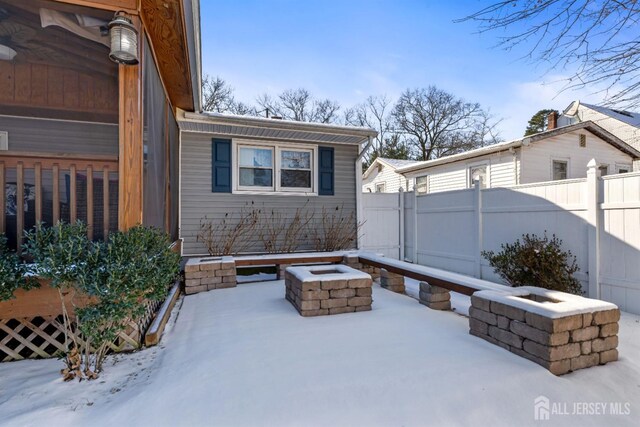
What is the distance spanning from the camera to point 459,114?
22.8 m

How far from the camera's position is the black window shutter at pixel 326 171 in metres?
6.98

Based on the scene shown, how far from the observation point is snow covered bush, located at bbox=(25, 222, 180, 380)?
2086 millimetres

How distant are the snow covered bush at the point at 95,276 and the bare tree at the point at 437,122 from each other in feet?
72.1

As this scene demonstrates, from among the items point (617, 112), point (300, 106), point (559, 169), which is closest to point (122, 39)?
point (617, 112)

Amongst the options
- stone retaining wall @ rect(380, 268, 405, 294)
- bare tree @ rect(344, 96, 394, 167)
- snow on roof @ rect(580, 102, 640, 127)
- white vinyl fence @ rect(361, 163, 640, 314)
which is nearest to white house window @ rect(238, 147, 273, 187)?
white vinyl fence @ rect(361, 163, 640, 314)

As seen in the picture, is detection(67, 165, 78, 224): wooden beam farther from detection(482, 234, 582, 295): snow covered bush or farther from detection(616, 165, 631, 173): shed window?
detection(616, 165, 631, 173): shed window

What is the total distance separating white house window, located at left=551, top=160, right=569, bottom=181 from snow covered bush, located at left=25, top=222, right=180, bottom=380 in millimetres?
10968

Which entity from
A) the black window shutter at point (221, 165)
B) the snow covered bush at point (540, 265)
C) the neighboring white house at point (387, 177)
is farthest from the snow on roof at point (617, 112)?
the neighboring white house at point (387, 177)

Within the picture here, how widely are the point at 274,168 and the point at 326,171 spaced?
1.14 metres

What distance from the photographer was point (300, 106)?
2223 cm

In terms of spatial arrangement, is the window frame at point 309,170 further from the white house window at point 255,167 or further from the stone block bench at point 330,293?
the stone block bench at point 330,293

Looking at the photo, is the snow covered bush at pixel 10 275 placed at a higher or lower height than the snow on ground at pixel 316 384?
higher

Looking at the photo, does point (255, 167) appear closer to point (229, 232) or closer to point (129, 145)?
point (229, 232)

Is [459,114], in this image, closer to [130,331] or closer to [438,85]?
[438,85]
